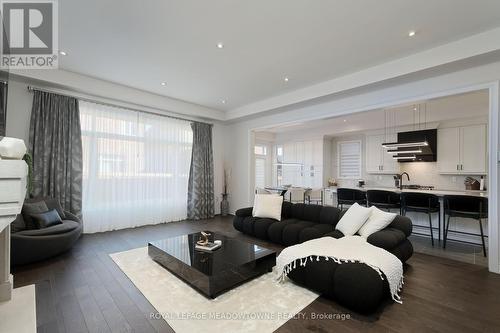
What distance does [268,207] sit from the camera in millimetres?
4523

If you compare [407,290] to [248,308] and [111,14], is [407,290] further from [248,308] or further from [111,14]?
[111,14]

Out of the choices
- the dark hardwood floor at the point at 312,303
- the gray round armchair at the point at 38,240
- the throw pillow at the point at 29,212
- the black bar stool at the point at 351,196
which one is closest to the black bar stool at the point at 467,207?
the dark hardwood floor at the point at 312,303

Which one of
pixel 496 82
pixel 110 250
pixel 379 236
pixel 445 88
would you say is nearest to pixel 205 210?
pixel 110 250

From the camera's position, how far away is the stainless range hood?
222 inches

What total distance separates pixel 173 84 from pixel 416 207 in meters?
5.24

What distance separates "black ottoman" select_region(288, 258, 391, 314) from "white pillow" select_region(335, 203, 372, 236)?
0.99m

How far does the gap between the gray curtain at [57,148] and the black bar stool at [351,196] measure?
5.51m

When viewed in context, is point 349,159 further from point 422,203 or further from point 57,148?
point 57,148

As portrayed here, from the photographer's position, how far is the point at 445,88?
341 centimetres

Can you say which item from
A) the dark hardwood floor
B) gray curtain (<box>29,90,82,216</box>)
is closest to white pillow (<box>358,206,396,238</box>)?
the dark hardwood floor

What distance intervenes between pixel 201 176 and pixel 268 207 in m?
2.51

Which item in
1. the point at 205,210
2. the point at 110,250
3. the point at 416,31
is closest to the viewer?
the point at 416,31

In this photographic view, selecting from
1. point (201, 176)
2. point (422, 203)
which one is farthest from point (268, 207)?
point (422, 203)

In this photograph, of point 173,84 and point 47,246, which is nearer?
point 47,246
